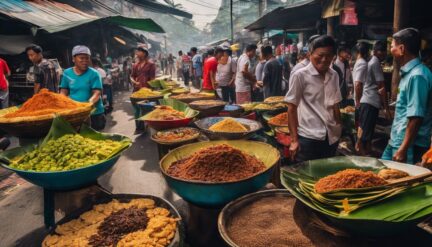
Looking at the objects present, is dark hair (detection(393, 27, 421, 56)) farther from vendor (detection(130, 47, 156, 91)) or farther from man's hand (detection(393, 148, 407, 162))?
vendor (detection(130, 47, 156, 91))

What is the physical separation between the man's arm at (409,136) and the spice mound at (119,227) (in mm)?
2307

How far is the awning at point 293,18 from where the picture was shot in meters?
10.5

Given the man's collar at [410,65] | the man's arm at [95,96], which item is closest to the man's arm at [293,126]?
the man's collar at [410,65]

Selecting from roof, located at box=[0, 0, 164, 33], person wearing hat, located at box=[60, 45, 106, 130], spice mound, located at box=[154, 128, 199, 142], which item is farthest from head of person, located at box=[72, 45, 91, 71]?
roof, located at box=[0, 0, 164, 33]

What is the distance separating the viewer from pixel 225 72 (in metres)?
8.34

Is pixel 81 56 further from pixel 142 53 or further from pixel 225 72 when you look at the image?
pixel 225 72

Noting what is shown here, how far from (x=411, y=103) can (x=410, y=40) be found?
0.63 m

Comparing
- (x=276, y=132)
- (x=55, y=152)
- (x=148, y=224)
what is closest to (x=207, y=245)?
(x=148, y=224)

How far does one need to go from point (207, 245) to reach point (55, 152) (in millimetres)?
1782

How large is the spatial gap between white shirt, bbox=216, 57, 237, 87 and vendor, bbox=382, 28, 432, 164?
17.8 ft

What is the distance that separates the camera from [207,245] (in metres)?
2.64

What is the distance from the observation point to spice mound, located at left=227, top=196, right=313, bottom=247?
72.1 inches

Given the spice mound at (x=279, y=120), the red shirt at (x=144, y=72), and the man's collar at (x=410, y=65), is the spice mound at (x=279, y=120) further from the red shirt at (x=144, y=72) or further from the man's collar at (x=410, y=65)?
the red shirt at (x=144, y=72)

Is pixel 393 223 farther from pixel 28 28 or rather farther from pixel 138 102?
pixel 28 28
